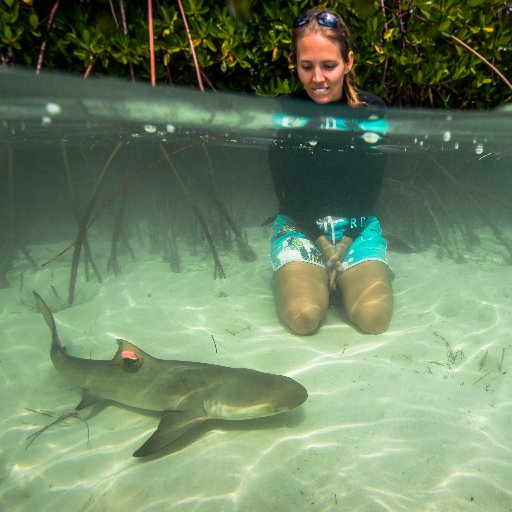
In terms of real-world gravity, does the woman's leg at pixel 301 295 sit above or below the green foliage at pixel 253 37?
below

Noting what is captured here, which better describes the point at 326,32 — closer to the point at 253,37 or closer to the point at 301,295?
the point at 253,37

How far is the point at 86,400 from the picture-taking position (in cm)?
416

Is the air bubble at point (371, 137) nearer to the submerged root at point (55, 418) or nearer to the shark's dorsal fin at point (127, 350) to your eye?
the shark's dorsal fin at point (127, 350)

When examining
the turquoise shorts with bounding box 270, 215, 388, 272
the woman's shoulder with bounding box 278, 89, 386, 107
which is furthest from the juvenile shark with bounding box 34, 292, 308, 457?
the woman's shoulder with bounding box 278, 89, 386, 107

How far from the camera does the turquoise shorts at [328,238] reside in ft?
19.2

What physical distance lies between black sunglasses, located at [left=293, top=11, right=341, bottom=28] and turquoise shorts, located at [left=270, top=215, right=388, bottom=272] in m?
2.85

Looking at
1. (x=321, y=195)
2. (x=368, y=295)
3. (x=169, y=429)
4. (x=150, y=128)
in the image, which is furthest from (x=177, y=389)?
(x=150, y=128)

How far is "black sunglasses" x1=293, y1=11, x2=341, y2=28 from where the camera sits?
15.6 feet

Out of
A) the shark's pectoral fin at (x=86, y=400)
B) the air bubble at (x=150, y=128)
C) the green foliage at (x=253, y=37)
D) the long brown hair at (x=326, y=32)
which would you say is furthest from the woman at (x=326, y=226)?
the air bubble at (x=150, y=128)

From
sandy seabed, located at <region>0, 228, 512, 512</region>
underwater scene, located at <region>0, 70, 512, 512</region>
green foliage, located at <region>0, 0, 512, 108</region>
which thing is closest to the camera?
sandy seabed, located at <region>0, 228, 512, 512</region>

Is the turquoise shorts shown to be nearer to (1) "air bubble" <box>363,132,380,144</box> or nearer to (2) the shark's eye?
(2) the shark's eye

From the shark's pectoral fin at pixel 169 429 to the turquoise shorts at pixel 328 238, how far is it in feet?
9.59

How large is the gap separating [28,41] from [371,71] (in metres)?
6.28

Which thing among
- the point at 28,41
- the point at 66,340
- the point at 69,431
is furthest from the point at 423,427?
the point at 28,41
